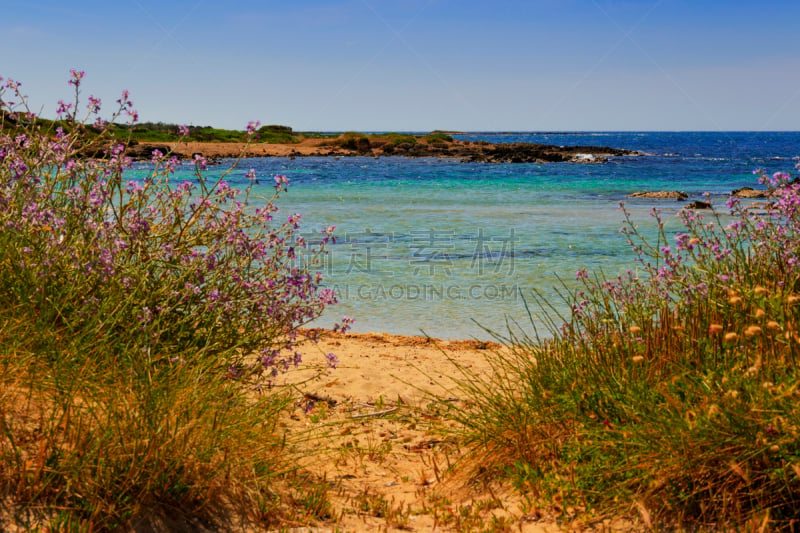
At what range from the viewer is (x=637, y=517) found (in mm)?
3586

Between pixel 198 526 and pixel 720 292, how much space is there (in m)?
3.47

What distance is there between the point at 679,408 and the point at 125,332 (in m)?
3.21

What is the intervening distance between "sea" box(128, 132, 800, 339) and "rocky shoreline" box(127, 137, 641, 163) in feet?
66.4

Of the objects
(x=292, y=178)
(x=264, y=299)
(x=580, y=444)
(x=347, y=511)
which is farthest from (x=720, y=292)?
(x=292, y=178)

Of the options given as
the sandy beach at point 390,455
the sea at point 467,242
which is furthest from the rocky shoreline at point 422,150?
the sandy beach at point 390,455

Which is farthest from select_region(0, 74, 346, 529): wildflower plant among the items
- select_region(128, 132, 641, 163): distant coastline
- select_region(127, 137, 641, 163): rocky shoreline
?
select_region(128, 132, 641, 163): distant coastline

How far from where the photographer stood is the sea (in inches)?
420

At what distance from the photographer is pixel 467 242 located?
18.0 m

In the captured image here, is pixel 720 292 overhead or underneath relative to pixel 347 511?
overhead

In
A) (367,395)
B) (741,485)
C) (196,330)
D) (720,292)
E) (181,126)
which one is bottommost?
(367,395)

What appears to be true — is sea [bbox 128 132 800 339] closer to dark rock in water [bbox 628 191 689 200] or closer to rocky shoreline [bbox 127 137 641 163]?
dark rock in water [bbox 628 191 689 200]

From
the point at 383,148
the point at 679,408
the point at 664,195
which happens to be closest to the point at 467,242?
the point at 679,408

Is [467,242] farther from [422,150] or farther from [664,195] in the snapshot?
[422,150]

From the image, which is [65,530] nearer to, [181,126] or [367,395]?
[181,126]
